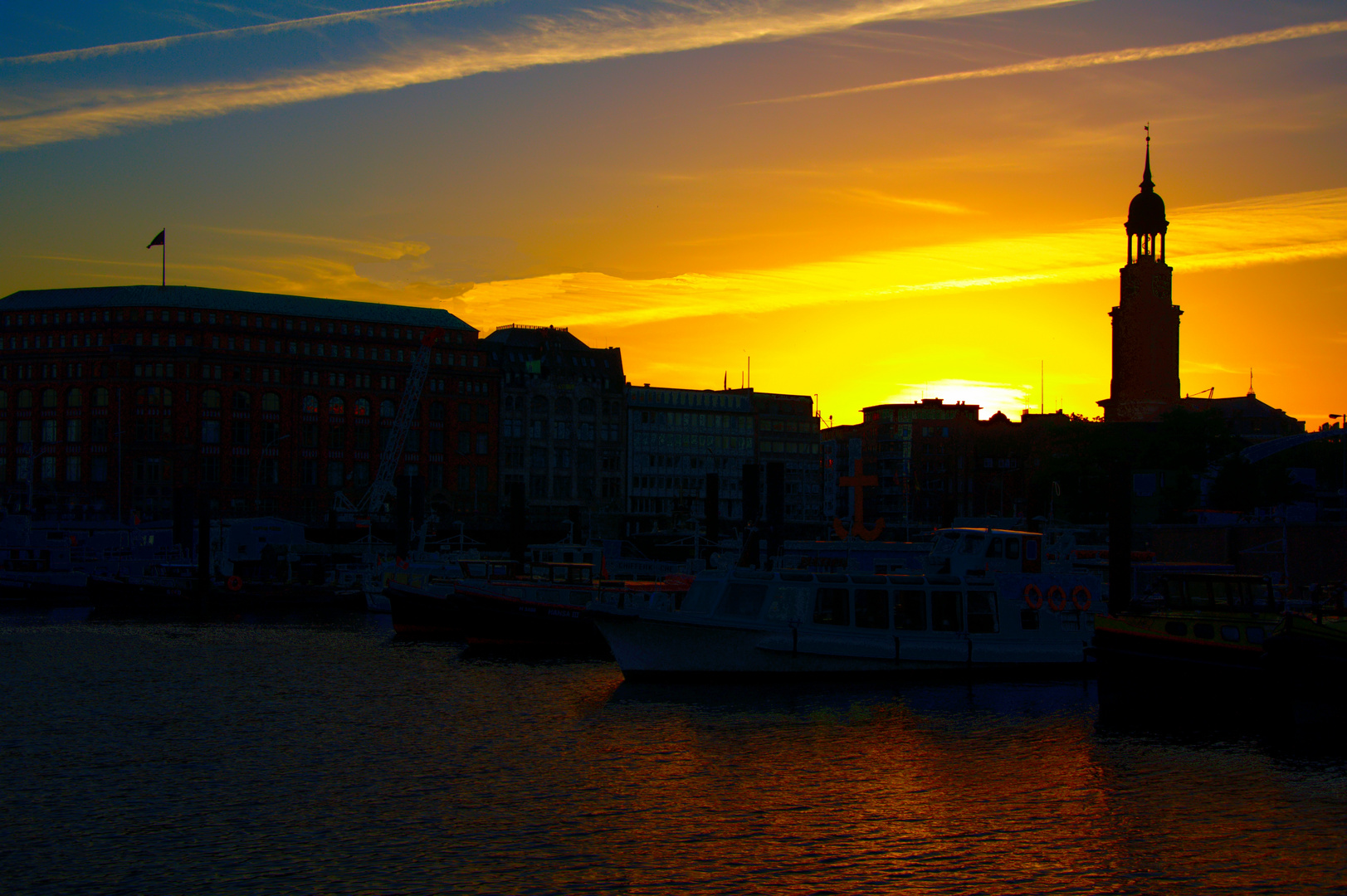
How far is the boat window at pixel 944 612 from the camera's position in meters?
48.8

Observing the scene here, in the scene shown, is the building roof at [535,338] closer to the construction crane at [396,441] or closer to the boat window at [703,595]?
the construction crane at [396,441]

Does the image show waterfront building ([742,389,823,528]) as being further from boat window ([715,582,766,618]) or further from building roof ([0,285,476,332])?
boat window ([715,582,766,618])

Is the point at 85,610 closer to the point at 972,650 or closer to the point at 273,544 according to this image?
the point at 273,544

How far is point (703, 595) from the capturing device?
47125 mm

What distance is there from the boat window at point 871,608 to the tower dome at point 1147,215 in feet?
444

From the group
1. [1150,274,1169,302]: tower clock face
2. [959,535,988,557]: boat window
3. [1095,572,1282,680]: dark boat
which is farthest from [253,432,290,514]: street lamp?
[1095,572,1282,680]: dark boat

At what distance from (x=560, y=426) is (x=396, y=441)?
2606cm

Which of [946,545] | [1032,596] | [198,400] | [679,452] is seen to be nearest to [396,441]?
[198,400]

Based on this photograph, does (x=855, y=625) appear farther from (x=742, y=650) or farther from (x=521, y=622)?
(x=521, y=622)

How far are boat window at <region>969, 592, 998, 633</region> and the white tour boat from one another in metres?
0.03

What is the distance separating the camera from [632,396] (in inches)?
7175

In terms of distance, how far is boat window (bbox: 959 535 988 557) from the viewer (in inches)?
2025

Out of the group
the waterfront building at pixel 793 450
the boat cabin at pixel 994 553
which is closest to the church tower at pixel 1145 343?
the waterfront building at pixel 793 450

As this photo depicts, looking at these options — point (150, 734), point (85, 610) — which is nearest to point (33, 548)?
point (85, 610)
